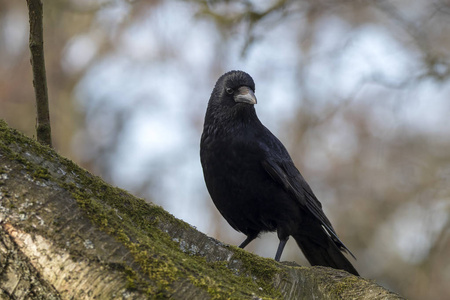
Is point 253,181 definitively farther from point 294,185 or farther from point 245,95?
point 245,95

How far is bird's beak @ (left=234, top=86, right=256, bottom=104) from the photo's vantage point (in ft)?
14.3

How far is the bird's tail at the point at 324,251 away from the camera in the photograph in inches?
174

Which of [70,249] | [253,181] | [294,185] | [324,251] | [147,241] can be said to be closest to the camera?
[70,249]

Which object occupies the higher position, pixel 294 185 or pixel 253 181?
pixel 294 185

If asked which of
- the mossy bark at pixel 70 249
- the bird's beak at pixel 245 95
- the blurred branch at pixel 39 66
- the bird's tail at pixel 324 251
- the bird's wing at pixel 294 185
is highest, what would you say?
the bird's beak at pixel 245 95

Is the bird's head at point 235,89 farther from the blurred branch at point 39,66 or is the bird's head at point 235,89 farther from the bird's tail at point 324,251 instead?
the blurred branch at point 39,66

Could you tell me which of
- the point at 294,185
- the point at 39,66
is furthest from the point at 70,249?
the point at 294,185

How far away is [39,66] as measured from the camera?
269 centimetres

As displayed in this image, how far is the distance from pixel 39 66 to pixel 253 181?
195 cm

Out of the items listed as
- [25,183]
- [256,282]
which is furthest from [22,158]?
[256,282]

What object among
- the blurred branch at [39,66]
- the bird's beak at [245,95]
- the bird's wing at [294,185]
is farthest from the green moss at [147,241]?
the bird's beak at [245,95]

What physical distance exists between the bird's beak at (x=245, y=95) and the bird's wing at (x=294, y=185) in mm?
504

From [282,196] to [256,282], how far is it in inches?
79.8

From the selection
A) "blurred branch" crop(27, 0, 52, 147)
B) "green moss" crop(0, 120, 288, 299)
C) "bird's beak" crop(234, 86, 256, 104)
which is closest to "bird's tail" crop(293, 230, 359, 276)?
"bird's beak" crop(234, 86, 256, 104)
